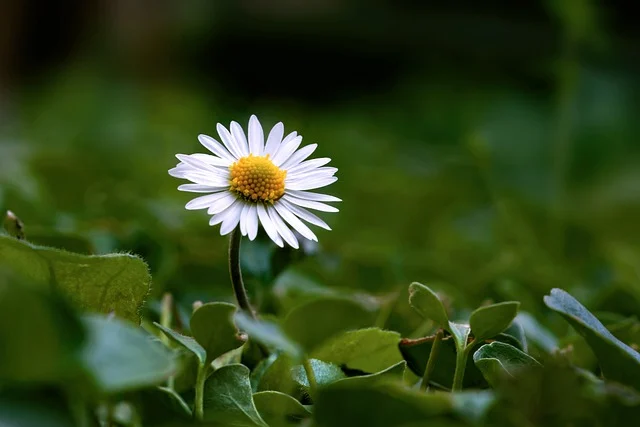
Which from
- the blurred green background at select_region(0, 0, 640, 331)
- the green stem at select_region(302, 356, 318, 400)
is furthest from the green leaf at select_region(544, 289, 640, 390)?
the blurred green background at select_region(0, 0, 640, 331)

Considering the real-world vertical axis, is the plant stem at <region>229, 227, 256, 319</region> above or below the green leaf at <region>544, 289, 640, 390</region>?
below

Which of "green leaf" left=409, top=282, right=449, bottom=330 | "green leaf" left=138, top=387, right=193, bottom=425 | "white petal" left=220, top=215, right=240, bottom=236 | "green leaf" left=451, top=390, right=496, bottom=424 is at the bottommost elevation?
"green leaf" left=138, top=387, right=193, bottom=425

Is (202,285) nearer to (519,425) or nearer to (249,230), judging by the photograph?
(249,230)

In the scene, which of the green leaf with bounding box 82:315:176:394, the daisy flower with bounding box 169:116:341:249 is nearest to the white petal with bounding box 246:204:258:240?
the daisy flower with bounding box 169:116:341:249

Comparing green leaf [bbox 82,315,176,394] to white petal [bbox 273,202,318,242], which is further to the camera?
white petal [bbox 273,202,318,242]

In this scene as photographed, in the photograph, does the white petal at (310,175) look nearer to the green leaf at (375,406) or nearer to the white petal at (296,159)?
the white petal at (296,159)

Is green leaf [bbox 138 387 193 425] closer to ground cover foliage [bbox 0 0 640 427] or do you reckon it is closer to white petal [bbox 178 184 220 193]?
ground cover foliage [bbox 0 0 640 427]

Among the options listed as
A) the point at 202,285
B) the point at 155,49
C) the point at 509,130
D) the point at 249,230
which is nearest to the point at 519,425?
the point at 249,230

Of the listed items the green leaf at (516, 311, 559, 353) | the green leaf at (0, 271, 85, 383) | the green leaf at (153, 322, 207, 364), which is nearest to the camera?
the green leaf at (0, 271, 85, 383)

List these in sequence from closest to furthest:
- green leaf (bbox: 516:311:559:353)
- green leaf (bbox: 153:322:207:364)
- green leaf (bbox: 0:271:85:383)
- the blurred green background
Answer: green leaf (bbox: 0:271:85:383)
green leaf (bbox: 153:322:207:364)
green leaf (bbox: 516:311:559:353)
the blurred green background
